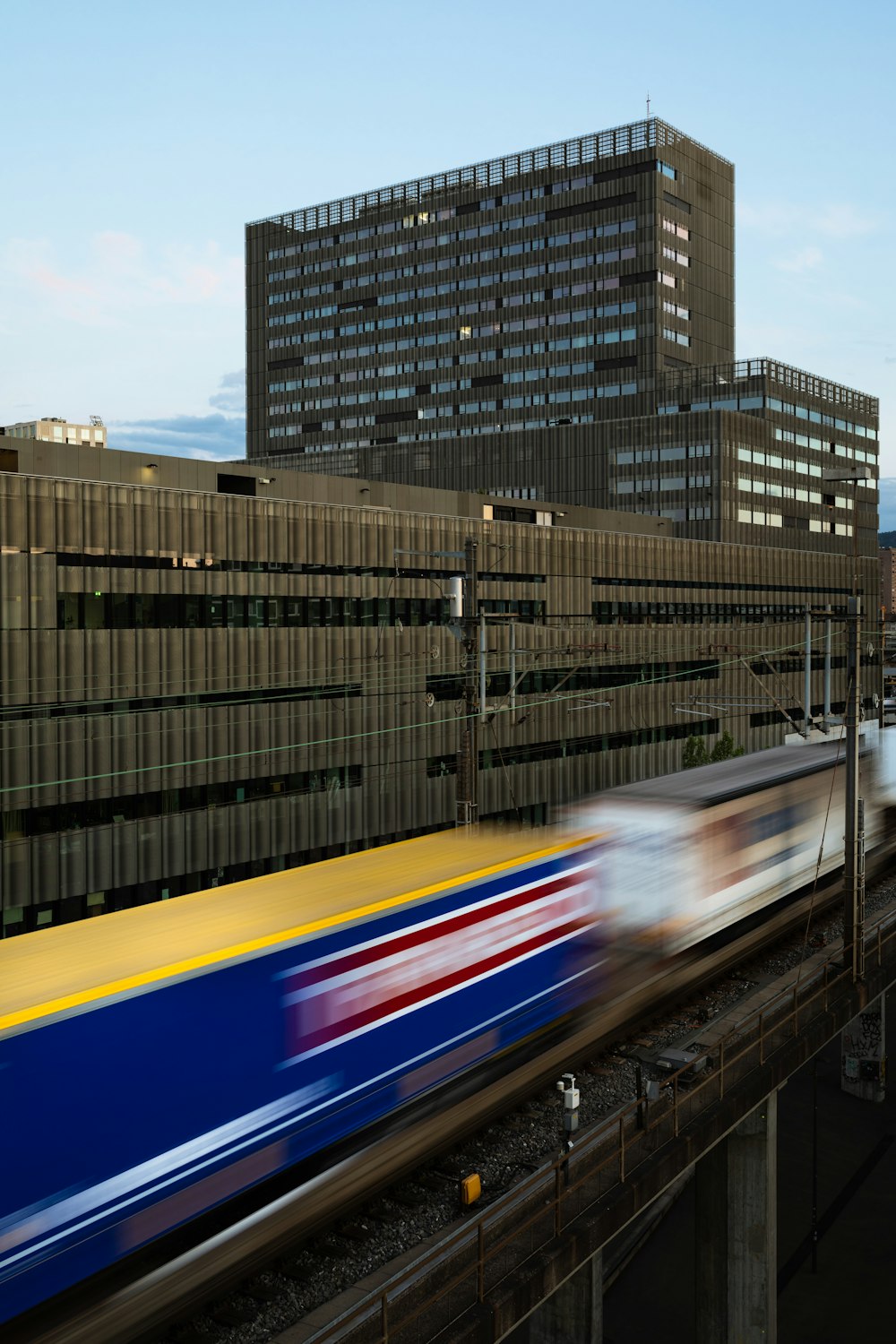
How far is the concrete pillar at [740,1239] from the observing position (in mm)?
20000

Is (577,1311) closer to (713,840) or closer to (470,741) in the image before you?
(713,840)

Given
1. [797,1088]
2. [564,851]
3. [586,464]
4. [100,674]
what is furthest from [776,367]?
[564,851]

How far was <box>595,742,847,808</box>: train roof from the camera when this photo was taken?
2047 centimetres

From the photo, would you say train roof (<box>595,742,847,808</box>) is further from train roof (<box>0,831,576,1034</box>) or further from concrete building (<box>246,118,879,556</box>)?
concrete building (<box>246,118,879,556</box>)

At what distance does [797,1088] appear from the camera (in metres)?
38.1

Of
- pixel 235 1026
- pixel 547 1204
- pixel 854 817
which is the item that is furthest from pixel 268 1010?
pixel 854 817

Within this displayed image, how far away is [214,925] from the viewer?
12.4 m

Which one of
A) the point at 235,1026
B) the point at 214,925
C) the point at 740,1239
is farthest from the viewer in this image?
the point at 740,1239

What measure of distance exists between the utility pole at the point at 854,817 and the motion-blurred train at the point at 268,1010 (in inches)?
164

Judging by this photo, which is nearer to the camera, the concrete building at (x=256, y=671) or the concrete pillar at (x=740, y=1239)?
the concrete pillar at (x=740, y=1239)

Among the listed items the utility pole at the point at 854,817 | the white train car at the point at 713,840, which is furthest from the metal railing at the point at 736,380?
the utility pole at the point at 854,817

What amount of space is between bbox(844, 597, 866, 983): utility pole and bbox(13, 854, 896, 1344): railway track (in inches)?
202

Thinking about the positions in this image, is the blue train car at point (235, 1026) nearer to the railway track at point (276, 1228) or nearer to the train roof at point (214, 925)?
the train roof at point (214, 925)

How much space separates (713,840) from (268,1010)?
38.4 feet
